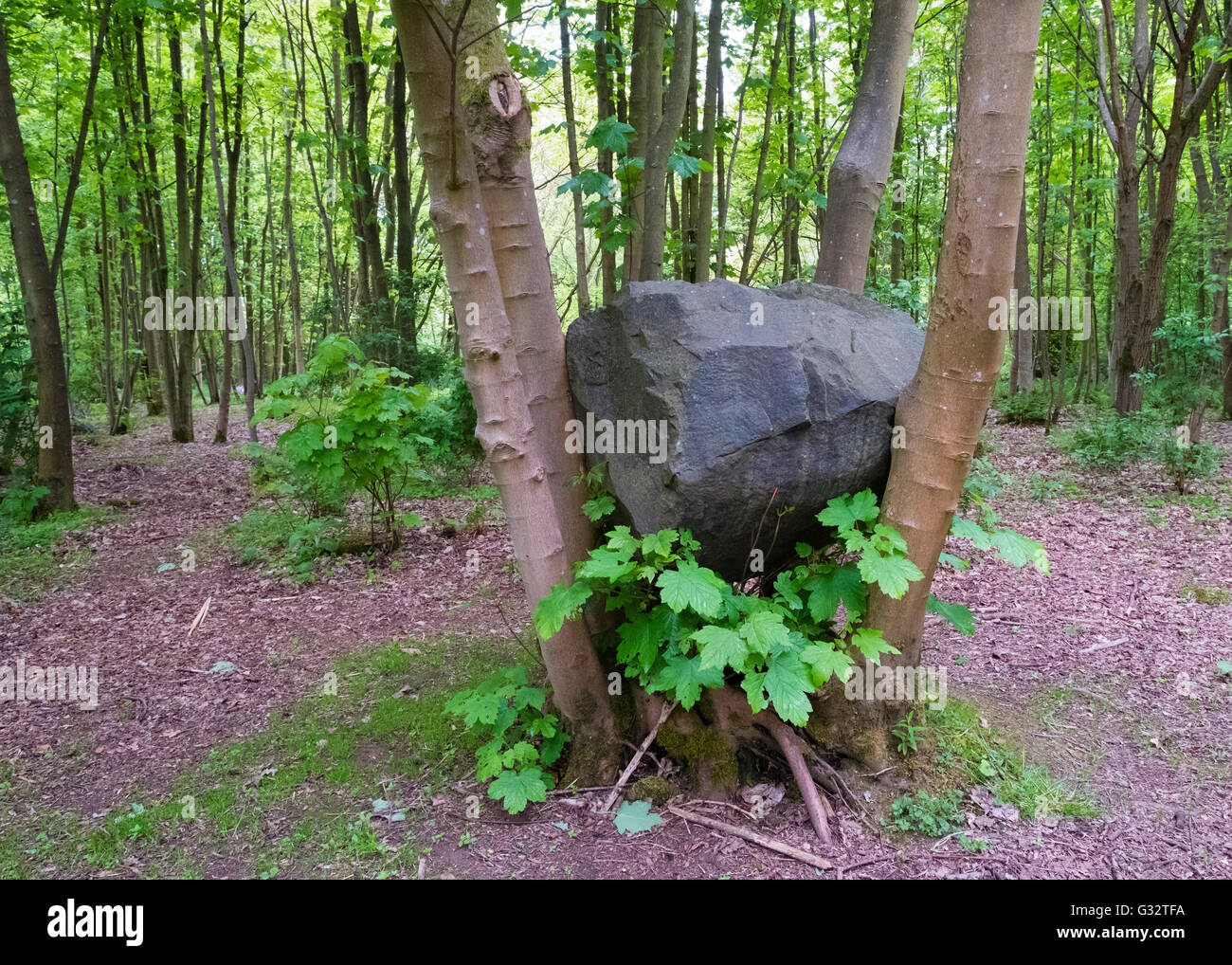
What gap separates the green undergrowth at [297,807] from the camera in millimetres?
2885

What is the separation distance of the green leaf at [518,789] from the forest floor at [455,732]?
150mm

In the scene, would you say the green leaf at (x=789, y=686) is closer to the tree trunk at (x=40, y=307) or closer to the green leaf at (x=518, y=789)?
the green leaf at (x=518, y=789)

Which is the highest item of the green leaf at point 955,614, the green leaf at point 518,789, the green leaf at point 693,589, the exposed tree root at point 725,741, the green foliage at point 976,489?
the green foliage at point 976,489

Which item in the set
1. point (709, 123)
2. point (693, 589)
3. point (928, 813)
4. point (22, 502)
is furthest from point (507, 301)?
point (22, 502)

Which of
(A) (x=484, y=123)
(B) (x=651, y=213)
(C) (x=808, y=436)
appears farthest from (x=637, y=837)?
Answer: (B) (x=651, y=213)

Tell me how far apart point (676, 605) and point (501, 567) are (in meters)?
3.82

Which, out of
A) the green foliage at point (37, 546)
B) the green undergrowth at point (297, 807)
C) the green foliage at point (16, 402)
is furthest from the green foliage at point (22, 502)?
the green undergrowth at point (297, 807)

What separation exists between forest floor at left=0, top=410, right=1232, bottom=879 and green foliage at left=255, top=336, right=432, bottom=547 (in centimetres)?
91

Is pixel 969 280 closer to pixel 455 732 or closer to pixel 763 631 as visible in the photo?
pixel 763 631

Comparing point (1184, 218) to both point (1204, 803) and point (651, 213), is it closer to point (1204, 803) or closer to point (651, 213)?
point (651, 213)

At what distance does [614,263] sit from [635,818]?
5.34 m

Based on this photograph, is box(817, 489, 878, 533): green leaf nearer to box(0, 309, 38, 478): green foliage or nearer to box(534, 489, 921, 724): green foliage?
box(534, 489, 921, 724): green foliage

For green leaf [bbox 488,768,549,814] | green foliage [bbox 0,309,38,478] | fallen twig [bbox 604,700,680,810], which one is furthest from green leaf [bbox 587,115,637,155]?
green foliage [bbox 0,309,38,478]

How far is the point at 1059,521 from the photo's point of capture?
21.7ft
